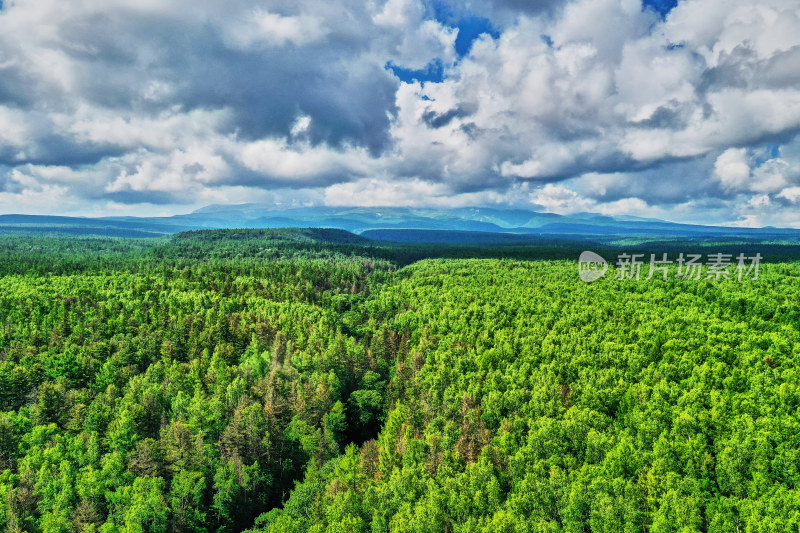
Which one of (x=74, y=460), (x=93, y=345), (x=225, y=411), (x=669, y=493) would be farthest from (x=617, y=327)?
(x=93, y=345)

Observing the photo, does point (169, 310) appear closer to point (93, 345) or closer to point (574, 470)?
point (93, 345)

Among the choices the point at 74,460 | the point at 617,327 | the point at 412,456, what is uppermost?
the point at 617,327

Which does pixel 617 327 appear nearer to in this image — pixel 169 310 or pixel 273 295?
pixel 273 295

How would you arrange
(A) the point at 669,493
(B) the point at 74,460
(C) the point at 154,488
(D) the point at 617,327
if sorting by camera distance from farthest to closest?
(D) the point at 617,327 < (B) the point at 74,460 < (C) the point at 154,488 < (A) the point at 669,493

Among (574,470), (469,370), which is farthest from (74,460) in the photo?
(574,470)

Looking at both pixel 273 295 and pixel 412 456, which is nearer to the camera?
pixel 412 456

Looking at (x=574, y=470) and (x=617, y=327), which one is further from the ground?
(x=617, y=327)

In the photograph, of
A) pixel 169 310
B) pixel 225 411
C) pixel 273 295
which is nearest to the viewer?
pixel 225 411
